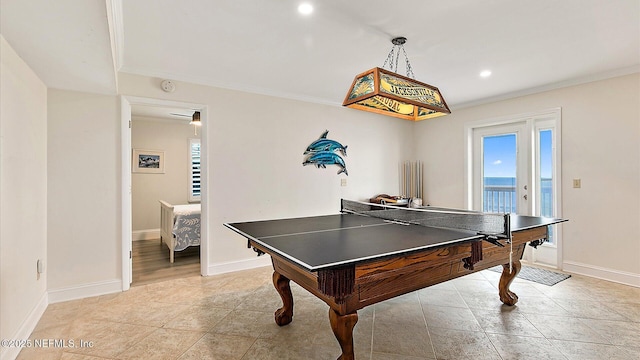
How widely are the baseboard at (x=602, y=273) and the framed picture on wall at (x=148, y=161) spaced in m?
6.84

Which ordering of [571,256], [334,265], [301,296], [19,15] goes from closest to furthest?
[334,265], [19,15], [301,296], [571,256]

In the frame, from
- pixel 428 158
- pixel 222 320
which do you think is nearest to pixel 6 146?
pixel 222 320

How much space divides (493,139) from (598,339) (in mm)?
3121

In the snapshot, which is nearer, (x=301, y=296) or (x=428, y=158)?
(x=301, y=296)

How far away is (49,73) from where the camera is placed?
241 cm

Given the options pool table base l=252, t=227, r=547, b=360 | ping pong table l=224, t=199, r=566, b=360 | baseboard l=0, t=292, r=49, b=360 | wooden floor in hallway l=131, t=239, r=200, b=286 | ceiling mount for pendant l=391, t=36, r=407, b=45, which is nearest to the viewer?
ping pong table l=224, t=199, r=566, b=360

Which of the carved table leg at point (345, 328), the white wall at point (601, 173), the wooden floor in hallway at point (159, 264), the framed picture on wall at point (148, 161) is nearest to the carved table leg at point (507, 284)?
the white wall at point (601, 173)

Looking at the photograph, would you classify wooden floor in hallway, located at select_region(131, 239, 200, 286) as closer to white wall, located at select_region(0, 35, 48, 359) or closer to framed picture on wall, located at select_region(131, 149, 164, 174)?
white wall, located at select_region(0, 35, 48, 359)

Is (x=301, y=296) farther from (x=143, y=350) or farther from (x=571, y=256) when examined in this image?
(x=571, y=256)

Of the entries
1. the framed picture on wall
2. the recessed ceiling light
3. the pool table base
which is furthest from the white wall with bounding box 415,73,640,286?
the framed picture on wall

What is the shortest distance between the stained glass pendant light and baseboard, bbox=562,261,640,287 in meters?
2.81

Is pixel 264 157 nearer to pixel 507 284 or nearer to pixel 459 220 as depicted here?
pixel 459 220

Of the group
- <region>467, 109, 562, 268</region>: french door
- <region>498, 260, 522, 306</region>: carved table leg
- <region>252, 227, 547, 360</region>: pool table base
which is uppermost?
<region>467, 109, 562, 268</region>: french door

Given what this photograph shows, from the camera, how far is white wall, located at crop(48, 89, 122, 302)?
2777 mm
